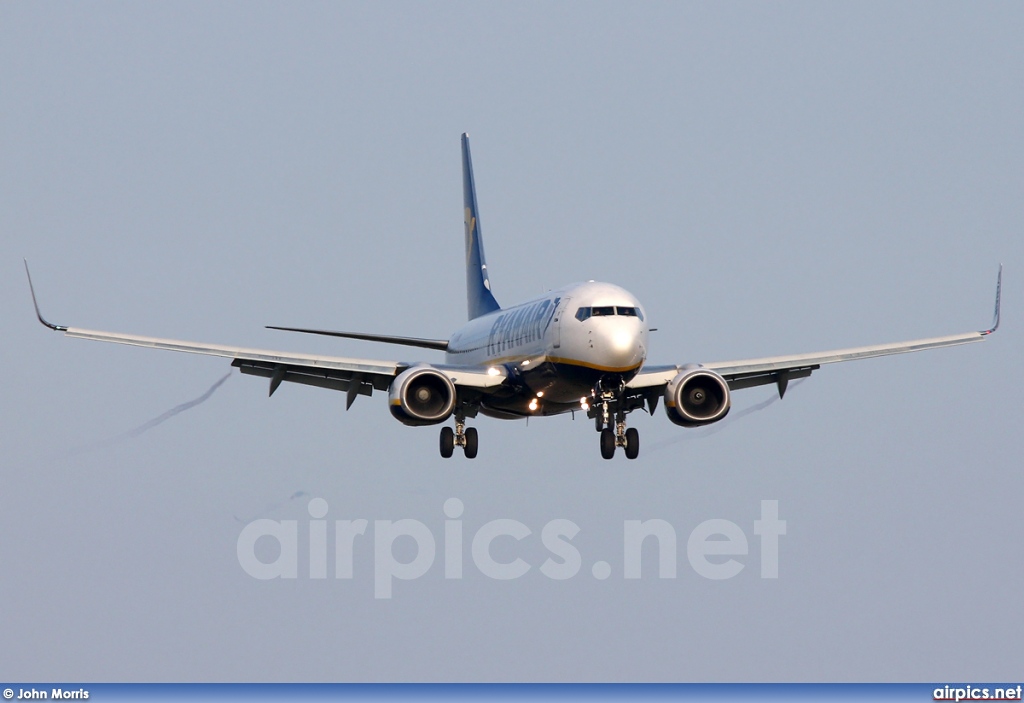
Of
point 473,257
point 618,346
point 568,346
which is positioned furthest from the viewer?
point 473,257

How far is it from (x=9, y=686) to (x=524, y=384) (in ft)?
62.0

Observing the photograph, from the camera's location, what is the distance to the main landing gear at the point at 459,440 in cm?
5328

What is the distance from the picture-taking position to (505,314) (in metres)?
55.5

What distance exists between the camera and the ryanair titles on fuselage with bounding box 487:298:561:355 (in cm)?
5041

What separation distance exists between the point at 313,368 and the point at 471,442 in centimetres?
546

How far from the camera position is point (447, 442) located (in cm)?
5325

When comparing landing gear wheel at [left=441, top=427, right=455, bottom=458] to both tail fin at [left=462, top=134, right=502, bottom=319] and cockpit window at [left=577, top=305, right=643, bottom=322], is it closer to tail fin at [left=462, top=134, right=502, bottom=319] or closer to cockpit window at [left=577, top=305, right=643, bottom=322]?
cockpit window at [left=577, top=305, right=643, bottom=322]

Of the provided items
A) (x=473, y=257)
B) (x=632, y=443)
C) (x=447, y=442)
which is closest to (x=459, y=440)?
(x=447, y=442)

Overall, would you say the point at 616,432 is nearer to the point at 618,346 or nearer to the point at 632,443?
the point at 632,443

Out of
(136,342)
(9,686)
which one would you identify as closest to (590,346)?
(136,342)

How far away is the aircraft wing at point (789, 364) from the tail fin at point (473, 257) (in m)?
12.8

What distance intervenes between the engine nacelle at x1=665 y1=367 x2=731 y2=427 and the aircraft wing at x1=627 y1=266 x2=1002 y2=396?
534mm

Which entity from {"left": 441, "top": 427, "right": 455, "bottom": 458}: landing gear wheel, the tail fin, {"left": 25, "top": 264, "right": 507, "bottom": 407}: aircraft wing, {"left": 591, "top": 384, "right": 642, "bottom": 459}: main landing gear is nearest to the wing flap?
{"left": 25, "top": 264, "right": 507, "bottom": 407}: aircraft wing

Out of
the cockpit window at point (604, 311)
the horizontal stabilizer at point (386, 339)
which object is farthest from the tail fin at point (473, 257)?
the cockpit window at point (604, 311)
